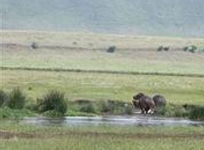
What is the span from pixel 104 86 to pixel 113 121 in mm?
25901

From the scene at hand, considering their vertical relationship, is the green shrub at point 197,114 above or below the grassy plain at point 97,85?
below

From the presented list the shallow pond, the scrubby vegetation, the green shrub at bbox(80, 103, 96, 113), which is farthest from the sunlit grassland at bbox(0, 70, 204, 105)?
the shallow pond

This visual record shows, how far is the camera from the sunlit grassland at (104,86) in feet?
167

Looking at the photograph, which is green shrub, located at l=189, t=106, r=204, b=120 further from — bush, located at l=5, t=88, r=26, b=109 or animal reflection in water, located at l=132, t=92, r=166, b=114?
bush, located at l=5, t=88, r=26, b=109

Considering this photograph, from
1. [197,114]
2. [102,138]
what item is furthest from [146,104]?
[102,138]

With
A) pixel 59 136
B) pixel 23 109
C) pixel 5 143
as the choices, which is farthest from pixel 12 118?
pixel 5 143

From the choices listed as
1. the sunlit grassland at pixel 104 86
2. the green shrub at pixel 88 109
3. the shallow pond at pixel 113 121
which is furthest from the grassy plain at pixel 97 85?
the green shrub at pixel 88 109

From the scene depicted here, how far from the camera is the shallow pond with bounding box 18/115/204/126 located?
30969mm

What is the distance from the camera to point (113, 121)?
33500mm

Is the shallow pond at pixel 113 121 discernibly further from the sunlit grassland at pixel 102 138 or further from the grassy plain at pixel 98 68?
the grassy plain at pixel 98 68

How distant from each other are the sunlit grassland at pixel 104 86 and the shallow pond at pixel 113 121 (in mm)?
10529

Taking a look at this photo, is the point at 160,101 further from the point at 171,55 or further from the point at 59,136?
the point at 171,55

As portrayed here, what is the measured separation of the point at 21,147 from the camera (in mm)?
21047

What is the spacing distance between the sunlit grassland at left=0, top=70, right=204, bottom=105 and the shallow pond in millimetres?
10529
